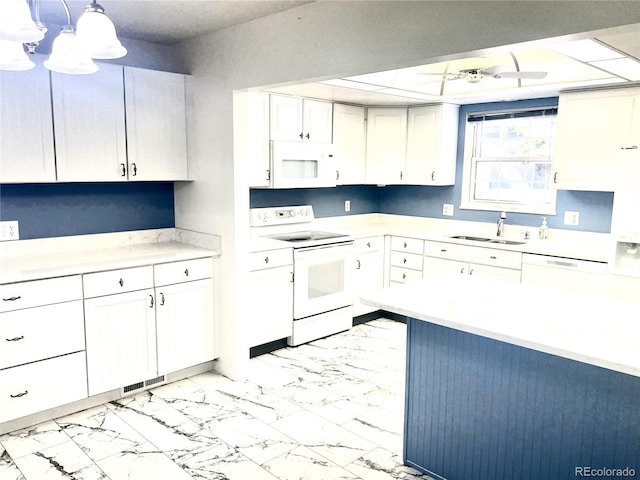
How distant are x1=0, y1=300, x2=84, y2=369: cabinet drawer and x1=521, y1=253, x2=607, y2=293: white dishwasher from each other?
11.0 feet

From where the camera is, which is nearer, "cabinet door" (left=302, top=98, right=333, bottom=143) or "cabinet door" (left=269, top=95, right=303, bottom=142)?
"cabinet door" (left=269, top=95, right=303, bottom=142)

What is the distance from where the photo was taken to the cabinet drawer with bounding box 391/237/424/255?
4.75 m

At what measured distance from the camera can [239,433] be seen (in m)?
2.84

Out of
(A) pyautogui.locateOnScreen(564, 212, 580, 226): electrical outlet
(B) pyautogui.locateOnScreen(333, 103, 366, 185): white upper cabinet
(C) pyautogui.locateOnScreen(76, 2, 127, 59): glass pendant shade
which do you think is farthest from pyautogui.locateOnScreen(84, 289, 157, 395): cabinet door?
(A) pyautogui.locateOnScreen(564, 212, 580, 226): electrical outlet

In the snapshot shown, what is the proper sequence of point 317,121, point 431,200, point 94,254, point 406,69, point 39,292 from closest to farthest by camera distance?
point 39,292 < point 94,254 < point 406,69 < point 317,121 < point 431,200

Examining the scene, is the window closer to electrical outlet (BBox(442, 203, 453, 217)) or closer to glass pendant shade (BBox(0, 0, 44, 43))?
electrical outlet (BBox(442, 203, 453, 217))

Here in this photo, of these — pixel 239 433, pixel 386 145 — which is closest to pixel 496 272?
pixel 386 145

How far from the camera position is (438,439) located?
237cm

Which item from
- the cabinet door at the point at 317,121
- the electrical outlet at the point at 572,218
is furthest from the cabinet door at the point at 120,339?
the electrical outlet at the point at 572,218

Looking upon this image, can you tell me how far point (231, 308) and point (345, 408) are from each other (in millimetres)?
1074

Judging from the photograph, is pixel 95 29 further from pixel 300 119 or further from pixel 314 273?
pixel 314 273

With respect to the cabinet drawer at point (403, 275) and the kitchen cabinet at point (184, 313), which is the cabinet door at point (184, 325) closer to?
the kitchen cabinet at point (184, 313)

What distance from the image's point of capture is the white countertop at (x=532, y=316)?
1732 mm

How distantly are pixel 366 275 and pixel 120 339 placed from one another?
245 cm
